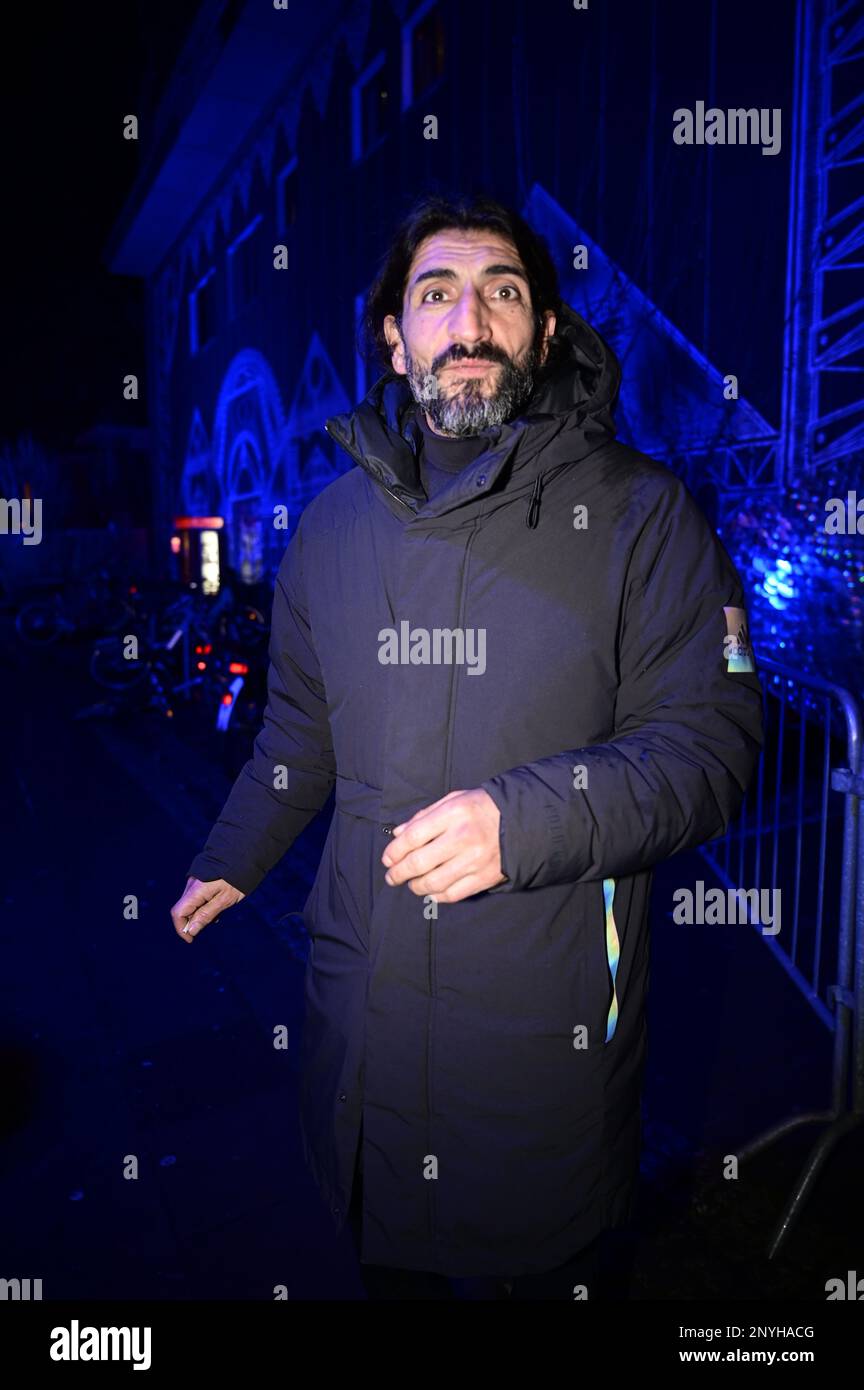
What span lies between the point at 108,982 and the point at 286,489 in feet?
45.8

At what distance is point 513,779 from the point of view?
1.48 metres

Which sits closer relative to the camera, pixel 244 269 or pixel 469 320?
pixel 469 320

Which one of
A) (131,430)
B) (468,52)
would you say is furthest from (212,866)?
A: (131,430)

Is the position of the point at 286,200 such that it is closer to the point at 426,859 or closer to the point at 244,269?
the point at 244,269

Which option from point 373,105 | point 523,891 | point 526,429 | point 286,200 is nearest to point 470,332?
point 526,429

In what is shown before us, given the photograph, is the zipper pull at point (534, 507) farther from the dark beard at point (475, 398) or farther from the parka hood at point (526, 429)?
the dark beard at point (475, 398)

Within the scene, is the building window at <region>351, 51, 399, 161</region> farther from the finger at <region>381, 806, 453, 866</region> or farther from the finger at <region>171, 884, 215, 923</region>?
the finger at <region>381, 806, 453, 866</region>

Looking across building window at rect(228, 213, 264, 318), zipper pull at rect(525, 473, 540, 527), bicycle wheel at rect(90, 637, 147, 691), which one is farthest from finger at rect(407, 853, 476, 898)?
building window at rect(228, 213, 264, 318)

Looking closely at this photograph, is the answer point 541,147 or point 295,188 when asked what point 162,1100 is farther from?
point 295,188

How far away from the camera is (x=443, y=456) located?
6.71ft

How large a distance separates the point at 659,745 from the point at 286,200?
60.6 ft

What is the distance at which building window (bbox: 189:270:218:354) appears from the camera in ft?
72.9

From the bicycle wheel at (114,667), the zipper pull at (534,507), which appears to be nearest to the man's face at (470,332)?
the zipper pull at (534,507)

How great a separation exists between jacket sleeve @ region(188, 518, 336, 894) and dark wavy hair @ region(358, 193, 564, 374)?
0.75 meters
